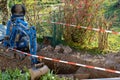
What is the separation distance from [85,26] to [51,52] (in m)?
1.33

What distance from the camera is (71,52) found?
8352mm

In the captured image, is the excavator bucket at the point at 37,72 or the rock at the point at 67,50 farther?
the rock at the point at 67,50

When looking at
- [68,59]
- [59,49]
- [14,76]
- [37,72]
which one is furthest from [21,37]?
[59,49]


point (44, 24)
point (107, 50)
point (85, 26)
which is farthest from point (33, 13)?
point (107, 50)

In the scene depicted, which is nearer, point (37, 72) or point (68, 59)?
point (37, 72)

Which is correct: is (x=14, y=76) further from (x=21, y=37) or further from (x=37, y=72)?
(x=21, y=37)

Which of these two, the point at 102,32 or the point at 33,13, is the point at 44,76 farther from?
the point at 33,13

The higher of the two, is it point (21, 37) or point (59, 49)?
point (21, 37)

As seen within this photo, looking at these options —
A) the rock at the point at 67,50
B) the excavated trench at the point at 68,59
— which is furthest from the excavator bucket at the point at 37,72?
the rock at the point at 67,50

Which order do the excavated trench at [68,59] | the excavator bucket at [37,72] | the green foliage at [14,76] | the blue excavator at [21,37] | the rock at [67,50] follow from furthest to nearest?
the rock at [67,50], the excavated trench at [68,59], the blue excavator at [21,37], the green foliage at [14,76], the excavator bucket at [37,72]

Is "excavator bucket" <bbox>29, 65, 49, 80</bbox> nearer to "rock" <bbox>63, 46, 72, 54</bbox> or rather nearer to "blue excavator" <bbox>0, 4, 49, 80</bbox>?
"blue excavator" <bbox>0, 4, 49, 80</bbox>

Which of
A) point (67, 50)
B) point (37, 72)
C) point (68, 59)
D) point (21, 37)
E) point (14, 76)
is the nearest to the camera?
point (37, 72)

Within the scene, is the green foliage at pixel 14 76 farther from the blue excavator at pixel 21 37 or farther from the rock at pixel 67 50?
the rock at pixel 67 50

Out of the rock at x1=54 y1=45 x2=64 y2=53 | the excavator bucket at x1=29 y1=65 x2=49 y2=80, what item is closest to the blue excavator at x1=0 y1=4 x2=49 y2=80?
the excavator bucket at x1=29 y1=65 x2=49 y2=80
